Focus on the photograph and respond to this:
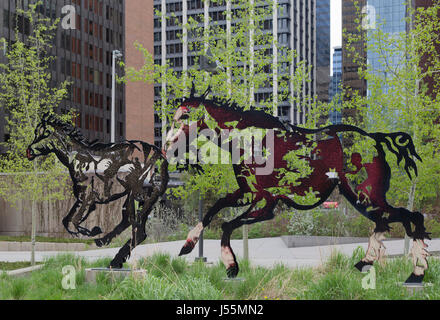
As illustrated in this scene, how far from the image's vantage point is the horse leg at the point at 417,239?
9.44 meters

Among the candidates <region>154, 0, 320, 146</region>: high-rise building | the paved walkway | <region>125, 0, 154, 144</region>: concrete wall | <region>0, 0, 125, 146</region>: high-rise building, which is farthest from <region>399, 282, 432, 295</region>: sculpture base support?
<region>154, 0, 320, 146</region>: high-rise building

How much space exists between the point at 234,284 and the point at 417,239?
327 cm

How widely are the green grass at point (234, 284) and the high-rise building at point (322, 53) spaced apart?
135 metres

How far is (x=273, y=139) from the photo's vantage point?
10.1 metres

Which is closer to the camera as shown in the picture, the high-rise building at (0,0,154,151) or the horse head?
the horse head

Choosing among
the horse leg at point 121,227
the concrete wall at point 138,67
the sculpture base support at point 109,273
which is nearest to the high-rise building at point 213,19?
the concrete wall at point 138,67

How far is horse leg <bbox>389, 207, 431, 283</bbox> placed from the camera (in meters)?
9.44

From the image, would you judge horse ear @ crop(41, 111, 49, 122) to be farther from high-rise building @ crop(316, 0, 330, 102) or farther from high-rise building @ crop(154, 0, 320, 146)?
high-rise building @ crop(316, 0, 330, 102)

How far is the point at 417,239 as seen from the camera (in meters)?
9.54

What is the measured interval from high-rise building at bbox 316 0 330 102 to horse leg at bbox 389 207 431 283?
13558 cm

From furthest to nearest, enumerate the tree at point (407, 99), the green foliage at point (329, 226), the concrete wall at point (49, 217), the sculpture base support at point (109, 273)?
the green foliage at point (329, 226) → the concrete wall at point (49, 217) → the tree at point (407, 99) → the sculpture base support at point (109, 273)

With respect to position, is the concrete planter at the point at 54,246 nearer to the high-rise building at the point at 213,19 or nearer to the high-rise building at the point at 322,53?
the high-rise building at the point at 213,19

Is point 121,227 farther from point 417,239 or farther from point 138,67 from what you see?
point 138,67

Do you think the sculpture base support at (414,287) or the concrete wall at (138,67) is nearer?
the sculpture base support at (414,287)
